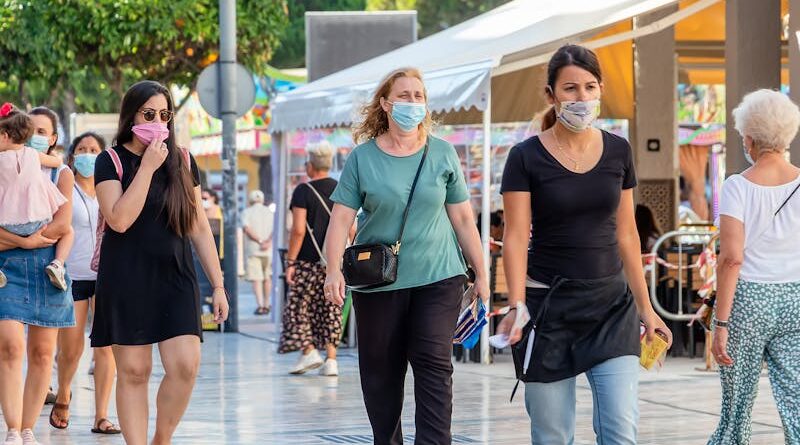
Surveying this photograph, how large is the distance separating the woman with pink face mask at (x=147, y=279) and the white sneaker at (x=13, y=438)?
152cm

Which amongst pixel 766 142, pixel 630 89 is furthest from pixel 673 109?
pixel 766 142

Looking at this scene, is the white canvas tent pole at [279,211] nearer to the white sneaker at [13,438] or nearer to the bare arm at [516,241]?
the white sneaker at [13,438]

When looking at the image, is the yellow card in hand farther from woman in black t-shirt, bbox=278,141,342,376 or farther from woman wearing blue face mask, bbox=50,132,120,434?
woman in black t-shirt, bbox=278,141,342,376

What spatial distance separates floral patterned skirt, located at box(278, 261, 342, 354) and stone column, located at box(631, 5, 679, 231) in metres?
5.81

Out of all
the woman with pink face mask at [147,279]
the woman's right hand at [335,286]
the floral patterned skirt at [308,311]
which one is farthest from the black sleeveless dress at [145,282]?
the floral patterned skirt at [308,311]

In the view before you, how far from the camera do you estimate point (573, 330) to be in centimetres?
568

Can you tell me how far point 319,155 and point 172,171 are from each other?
19.8ft

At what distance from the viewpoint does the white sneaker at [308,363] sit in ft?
42.6

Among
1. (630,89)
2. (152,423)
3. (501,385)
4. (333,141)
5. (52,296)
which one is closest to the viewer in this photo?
(52,296)

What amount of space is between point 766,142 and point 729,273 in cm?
55

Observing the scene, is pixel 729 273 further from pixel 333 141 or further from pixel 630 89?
pixel 333 141

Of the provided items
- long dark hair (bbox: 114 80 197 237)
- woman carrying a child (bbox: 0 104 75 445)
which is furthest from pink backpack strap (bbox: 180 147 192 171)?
woman carrying a child (bbox: 0 104 75 445)

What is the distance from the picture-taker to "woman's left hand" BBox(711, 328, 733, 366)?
665cm

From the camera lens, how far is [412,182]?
21.8 feet
